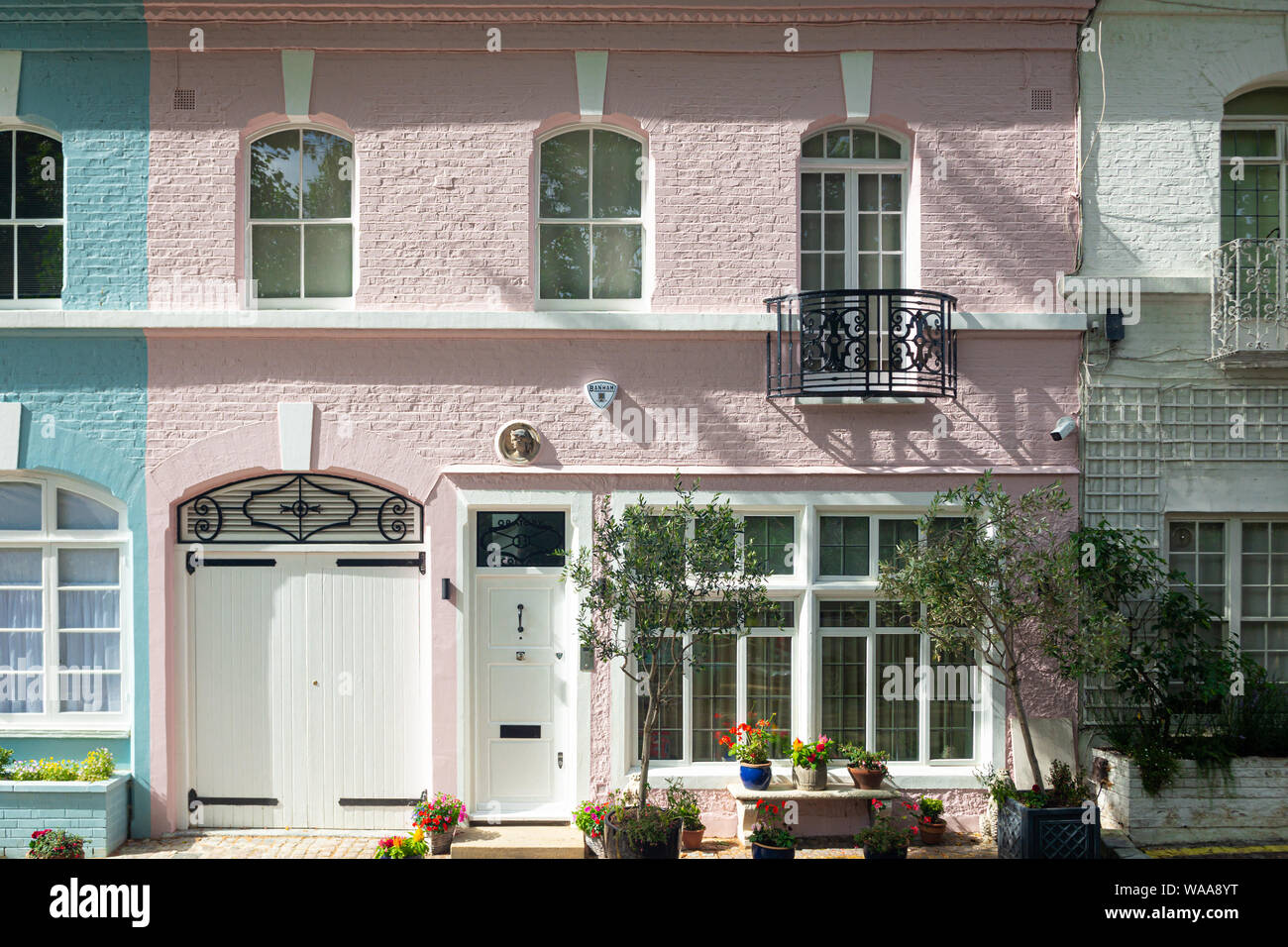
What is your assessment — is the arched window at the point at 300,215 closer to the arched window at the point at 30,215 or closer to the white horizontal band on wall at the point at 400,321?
the white horizontal band on wall at the point at 400,321

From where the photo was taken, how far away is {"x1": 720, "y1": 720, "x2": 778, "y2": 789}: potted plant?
8.55 m

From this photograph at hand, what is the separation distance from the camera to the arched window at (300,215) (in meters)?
9.23

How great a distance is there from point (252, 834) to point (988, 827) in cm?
673

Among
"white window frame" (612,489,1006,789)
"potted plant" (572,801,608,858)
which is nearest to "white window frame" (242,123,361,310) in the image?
"white window frame" (612,489,1006,789)

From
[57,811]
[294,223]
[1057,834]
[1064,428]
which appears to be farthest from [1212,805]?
[57,811]

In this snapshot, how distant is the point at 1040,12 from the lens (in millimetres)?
8992

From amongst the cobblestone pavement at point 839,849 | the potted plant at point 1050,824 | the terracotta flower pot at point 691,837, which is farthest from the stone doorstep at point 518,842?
the potted plant at point 1050,824

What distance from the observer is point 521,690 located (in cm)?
906

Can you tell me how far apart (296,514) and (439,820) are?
10.1 ft

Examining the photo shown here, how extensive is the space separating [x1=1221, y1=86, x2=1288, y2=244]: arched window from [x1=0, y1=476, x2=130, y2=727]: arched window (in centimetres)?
1101

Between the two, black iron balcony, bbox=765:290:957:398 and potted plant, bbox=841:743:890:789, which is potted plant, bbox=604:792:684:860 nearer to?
potted plant, bbox=841:743:890:789

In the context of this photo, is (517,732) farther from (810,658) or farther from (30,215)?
(30,215)

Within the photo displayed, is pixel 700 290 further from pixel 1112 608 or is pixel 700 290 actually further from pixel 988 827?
pixel 988 827

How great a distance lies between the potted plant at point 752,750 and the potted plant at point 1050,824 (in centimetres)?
204
